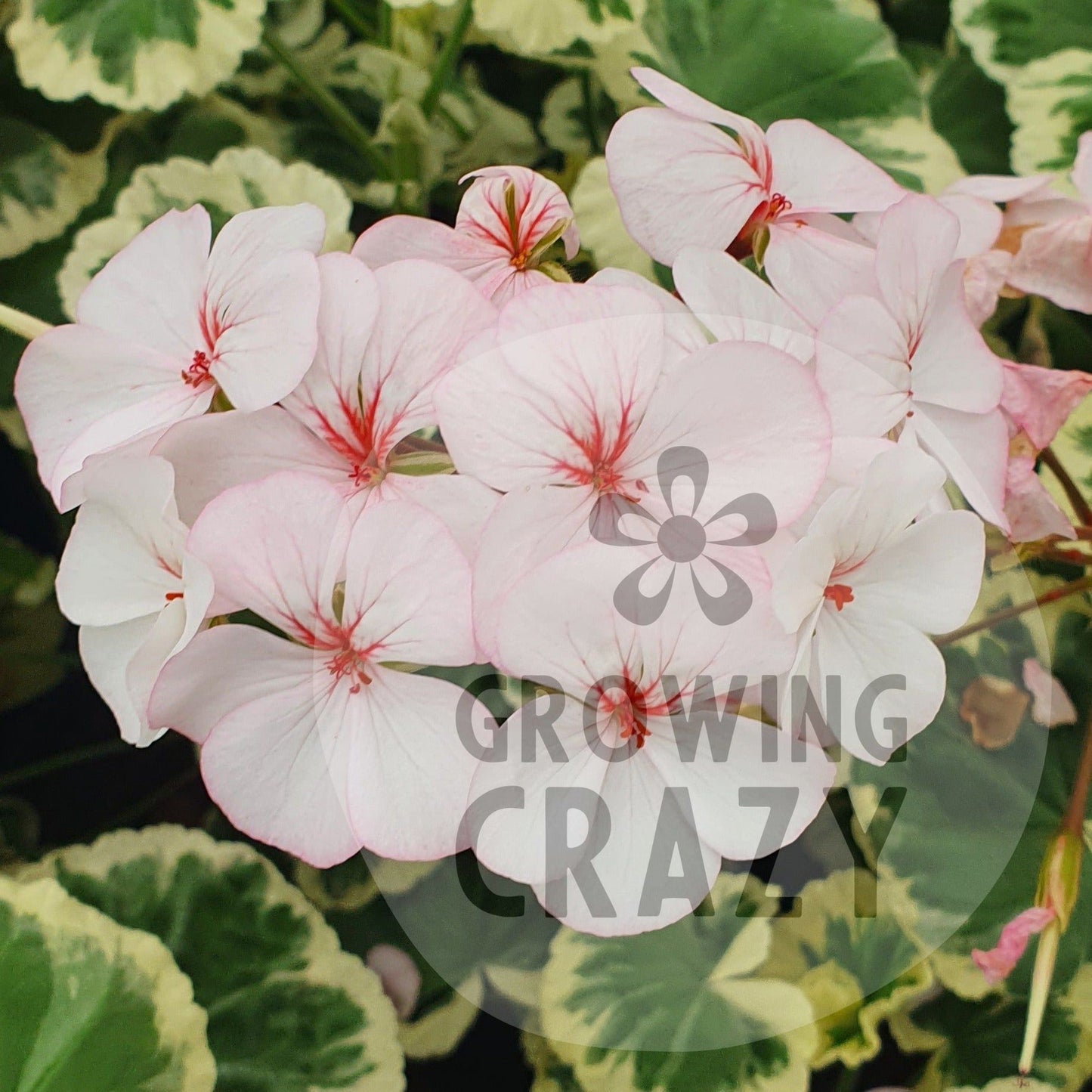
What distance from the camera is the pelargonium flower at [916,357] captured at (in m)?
0.44

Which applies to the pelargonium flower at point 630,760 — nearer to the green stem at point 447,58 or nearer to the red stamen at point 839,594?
the red stamen at point 839,594

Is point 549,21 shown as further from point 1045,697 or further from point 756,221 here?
point 1045,697

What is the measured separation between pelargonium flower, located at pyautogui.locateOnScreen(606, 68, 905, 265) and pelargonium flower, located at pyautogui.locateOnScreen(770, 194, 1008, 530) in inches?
1.8

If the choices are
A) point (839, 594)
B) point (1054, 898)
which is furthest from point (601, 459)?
point (1054, 898)

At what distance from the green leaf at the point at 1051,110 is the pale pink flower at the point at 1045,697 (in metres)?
0.35

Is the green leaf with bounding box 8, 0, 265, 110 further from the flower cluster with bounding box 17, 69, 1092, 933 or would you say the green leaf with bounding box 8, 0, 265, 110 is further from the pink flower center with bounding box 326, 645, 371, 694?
the pink flower center with bounding box 326, 645, 371, 694

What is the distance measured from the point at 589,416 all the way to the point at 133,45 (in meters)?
0.52

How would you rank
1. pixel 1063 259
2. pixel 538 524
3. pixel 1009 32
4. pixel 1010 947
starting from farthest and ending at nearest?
pixel 1009 32, pixel 1063 259, pixel 1010 947, pixel 538 524

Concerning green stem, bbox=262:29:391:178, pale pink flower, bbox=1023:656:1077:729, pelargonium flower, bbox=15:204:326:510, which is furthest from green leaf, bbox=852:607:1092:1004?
green stem, bbox=262:29:391:178

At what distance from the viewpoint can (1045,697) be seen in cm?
68

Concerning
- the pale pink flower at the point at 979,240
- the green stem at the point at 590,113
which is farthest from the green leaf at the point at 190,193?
the pale pink flower at the point at 979,240

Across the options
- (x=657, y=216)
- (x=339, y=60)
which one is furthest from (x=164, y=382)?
(x=339, y=60)

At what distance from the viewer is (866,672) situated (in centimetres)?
42

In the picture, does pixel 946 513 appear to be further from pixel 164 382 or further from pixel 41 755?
pixel 41 755
